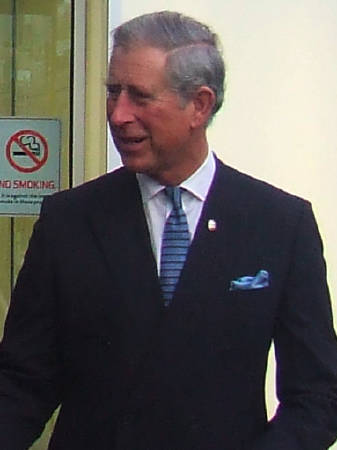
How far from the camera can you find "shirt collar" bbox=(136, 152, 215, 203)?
8.00 feet

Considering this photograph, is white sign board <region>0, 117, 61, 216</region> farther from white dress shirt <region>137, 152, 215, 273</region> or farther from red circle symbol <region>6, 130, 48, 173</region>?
white dress shirt <region>137, 152, 215, 273</region>

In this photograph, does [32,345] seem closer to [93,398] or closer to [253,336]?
[93,398]

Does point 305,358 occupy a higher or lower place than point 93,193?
lower

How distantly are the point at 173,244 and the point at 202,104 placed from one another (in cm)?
29

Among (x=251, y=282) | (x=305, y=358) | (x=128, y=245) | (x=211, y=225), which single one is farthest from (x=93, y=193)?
(x=305, y=358)

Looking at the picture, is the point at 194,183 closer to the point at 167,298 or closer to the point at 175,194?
the point at 175,194

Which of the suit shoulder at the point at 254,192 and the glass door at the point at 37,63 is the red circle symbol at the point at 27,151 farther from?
→ the suit shoulder at the point at 254,192

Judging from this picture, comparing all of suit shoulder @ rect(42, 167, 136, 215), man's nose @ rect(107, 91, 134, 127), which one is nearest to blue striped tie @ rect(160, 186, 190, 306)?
suit shoulder @ rect(42, 167, 136, 215)

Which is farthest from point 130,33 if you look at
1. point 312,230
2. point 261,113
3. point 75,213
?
point 261,113

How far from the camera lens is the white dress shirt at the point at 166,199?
243cm

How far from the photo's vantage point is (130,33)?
2299 mm

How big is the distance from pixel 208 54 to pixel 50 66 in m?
2.05

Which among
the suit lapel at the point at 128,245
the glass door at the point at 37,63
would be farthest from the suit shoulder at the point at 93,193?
the glass door at the point at 37,63

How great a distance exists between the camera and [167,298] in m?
2.37
